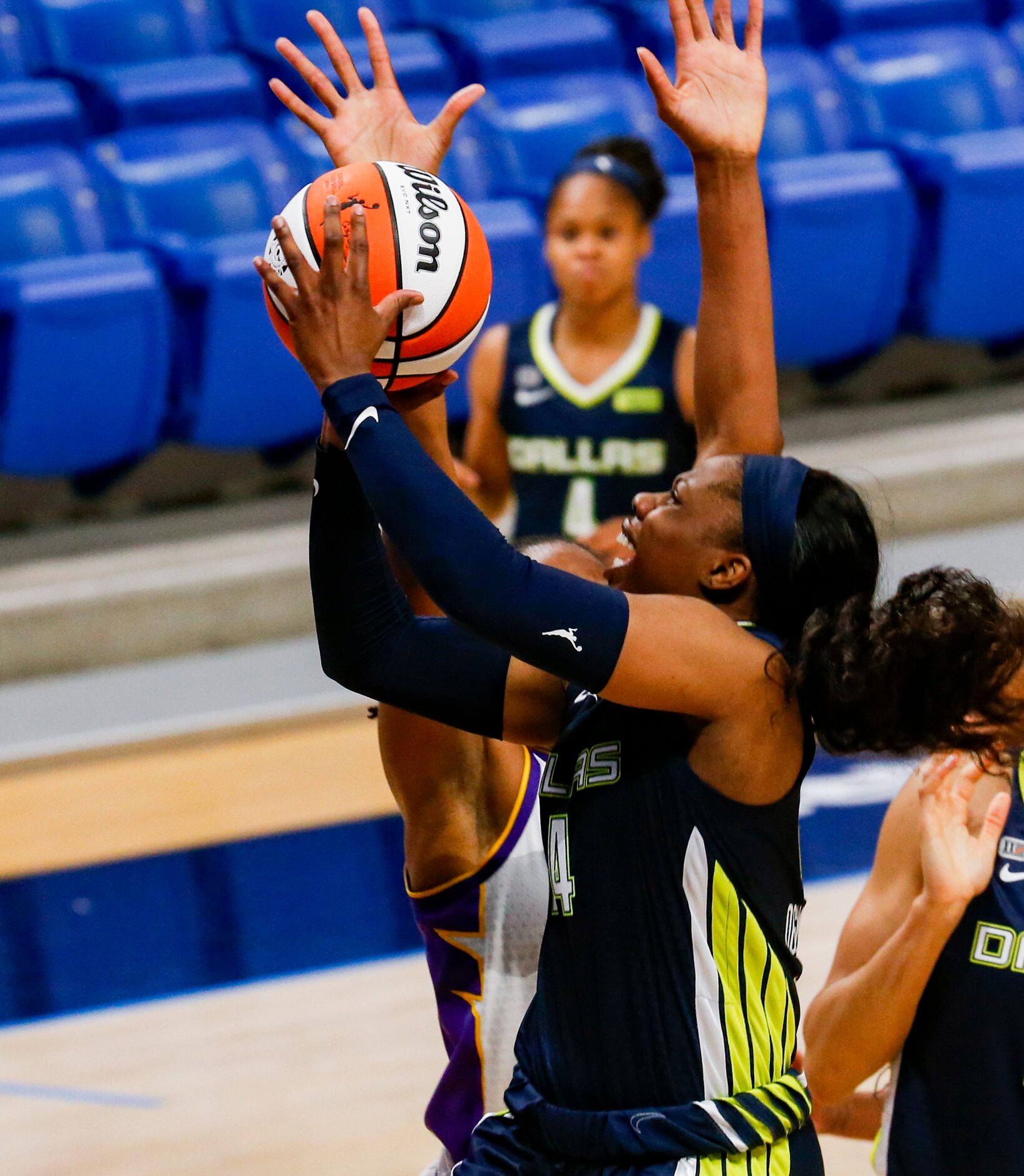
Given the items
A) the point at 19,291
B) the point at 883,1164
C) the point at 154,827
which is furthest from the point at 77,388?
the point at 883,1164

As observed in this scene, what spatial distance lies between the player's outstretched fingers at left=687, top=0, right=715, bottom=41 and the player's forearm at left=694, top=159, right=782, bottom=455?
0.61 ft

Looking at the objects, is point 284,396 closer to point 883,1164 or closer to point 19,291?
point 19,291

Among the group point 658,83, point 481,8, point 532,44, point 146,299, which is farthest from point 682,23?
point 481,8

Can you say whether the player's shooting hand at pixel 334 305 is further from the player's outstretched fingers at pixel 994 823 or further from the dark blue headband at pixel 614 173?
the dark blue headband at pixel 614 173

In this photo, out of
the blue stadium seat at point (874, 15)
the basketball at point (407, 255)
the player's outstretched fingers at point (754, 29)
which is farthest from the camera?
the blue stadium seat at point (874, 15)

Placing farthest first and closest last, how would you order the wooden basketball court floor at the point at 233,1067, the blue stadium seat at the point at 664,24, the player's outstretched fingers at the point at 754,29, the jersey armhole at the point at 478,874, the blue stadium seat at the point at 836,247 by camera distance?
the blue stadium seat at the point at 664,24, the blue stadium seat at the point at 836,247, the wooden basketball court floor at the point at 233,1067, the player's outstretched fingers at the point at 754,29, the jersey armhole at the point at 478,874

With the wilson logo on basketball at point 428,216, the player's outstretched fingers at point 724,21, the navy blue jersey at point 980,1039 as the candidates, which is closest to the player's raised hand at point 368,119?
the wilson logo on basketball at point 428,216

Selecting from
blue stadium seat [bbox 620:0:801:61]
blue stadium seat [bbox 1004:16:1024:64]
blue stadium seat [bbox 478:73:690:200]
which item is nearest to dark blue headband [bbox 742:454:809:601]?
blue stadium seat [bbox 478:73:690:200]

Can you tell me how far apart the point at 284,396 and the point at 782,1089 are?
4927mm

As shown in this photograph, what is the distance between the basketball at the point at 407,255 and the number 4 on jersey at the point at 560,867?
520 millimetres

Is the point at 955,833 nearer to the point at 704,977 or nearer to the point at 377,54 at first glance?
the point at 704,977

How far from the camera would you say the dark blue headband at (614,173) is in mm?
4398

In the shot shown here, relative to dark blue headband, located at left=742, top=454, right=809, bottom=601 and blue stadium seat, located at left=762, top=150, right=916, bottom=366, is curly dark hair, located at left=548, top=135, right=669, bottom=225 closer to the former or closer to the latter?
blue stadium seat, located at left=762, top=150, right=916, bottom=366

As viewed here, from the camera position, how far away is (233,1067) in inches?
149
